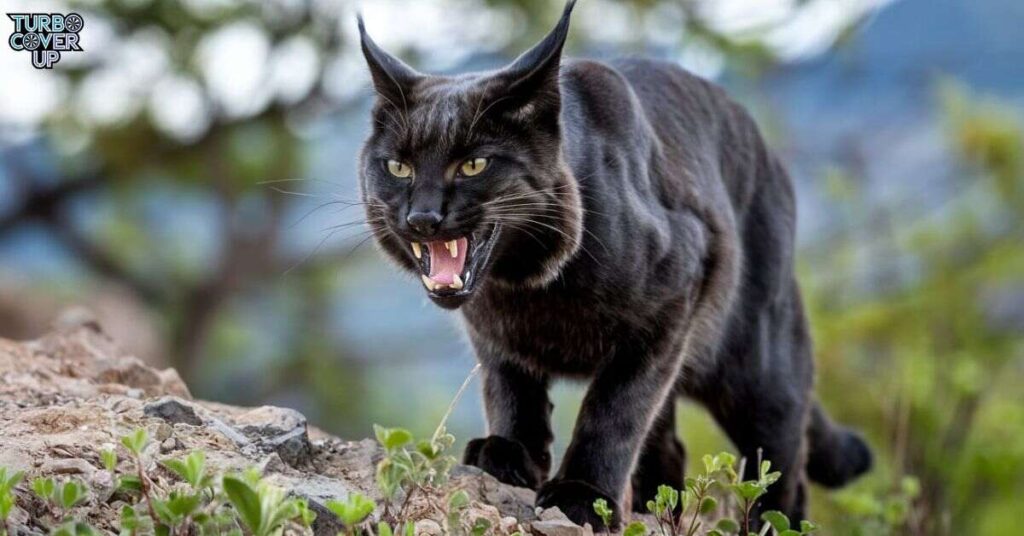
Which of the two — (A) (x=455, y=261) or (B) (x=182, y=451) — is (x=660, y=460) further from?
(B) (x=182, y=451)

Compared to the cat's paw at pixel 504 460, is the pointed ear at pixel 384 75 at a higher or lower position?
higher

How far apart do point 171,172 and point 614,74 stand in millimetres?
13250

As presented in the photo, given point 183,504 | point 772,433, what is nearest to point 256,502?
point 183,504

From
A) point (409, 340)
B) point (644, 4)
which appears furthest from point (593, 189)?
point (409, 340)

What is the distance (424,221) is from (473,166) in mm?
298

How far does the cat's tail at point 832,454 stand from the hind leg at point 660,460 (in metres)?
0.86

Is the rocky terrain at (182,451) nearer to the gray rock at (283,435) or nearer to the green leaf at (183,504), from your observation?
the gray rock at (283,435)

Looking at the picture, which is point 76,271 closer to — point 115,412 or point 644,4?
point 644,4

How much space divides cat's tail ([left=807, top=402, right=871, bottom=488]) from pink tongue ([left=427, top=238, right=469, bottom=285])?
261 centimetres

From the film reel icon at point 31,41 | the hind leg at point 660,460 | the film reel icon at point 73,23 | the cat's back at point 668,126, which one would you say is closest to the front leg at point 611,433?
the cat's back at point 668,126

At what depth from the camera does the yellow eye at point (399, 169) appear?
154 inches

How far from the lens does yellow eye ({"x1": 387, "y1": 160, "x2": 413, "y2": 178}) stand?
3904 mm

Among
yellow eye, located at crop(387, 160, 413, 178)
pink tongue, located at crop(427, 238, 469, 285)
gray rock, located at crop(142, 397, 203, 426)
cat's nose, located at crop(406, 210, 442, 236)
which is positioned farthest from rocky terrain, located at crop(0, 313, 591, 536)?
yellow eye, located at crop(387, 160, 413, 178)

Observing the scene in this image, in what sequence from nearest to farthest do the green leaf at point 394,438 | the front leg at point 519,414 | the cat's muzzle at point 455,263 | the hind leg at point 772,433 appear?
the green leaf at point 394,438 < the cat's muzzle at point 455,263 < the front leg at point 519,414 < the hind leg at point 772,433
